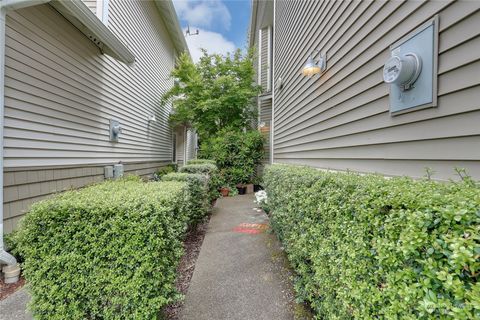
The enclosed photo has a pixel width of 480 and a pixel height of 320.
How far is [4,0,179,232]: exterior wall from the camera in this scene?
3.20 m

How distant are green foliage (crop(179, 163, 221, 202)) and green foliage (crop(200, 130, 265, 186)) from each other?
33.6 inches

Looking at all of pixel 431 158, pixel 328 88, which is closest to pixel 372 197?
pixel 431 158

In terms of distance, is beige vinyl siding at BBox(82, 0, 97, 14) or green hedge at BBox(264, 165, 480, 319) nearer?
green hedge at BBox(264, 165, 480, 319)

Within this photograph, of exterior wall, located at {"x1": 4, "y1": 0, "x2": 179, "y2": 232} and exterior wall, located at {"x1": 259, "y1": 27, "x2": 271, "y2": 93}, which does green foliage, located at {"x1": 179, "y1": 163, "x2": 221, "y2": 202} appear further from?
exterior wall, located at {"x1": 259, "y1": 27, "x2": 271, "y2": 93}

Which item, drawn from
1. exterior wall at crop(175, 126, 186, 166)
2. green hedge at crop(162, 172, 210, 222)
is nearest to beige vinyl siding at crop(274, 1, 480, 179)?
green hedge at crop(162, 172, 210, 222)

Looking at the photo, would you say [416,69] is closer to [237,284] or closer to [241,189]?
[237,284]

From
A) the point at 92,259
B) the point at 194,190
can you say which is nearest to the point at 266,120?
the point at 194,190

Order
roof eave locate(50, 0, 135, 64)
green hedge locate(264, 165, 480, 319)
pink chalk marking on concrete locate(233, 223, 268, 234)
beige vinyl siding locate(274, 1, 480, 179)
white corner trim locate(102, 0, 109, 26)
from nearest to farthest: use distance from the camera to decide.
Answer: green hedge locate(264, 165, 480, 319)
beige vinyl siding locate(274, 1, 480, 179)
roof eave locate(50, 0, 135, 64)
pink chalk marking on concrete locate(233, 223, 268, 234)
white corner trim locate(102, 0, 109, 26)

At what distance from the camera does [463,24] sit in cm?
150

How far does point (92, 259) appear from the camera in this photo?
5.67 feet

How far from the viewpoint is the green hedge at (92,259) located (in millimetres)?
1704

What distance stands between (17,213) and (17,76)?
1931 mm

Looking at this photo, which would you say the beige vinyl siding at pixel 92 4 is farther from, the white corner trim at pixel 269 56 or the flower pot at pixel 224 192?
the white corner trim at pixel 269 56

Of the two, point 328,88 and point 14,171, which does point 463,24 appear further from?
point 14,171
